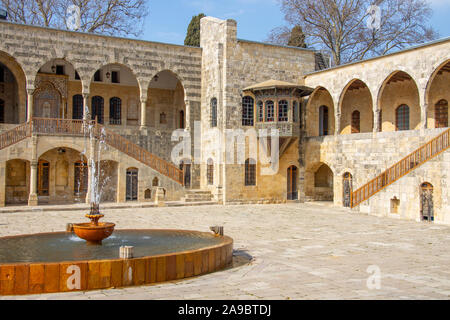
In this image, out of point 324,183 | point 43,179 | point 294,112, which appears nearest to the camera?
point 43,179

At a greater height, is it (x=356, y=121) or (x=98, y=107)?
(x=98, y=107)

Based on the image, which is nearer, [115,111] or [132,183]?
[132,183]

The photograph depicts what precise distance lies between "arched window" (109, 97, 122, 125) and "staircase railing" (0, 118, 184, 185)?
3255mm

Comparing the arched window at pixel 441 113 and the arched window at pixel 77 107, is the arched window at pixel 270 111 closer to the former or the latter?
the arched window at pixel 441 113

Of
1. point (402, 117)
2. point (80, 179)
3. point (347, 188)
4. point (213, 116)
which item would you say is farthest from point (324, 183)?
point (80, 179)

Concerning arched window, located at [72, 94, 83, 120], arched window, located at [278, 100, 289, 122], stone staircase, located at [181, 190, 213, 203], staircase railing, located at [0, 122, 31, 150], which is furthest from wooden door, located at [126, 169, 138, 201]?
arched window, located at [278, 100, 289, 122]

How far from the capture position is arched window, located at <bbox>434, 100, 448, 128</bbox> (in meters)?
20.1

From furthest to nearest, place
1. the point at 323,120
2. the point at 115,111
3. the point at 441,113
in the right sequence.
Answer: the point at 115,111
the point at 323,120
the point at 441,113

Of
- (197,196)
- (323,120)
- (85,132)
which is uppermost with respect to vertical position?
(323,120)

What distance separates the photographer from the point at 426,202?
655 inches

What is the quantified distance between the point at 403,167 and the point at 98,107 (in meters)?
16.3

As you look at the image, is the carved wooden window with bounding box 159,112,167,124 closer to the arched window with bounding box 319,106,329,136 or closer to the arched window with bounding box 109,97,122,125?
the arched window with bounding box 109,97,122,125

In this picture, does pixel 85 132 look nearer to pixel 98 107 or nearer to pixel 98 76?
pixel 98 107

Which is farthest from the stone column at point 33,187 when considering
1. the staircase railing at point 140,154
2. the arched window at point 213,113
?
the arched window at point 213,113
